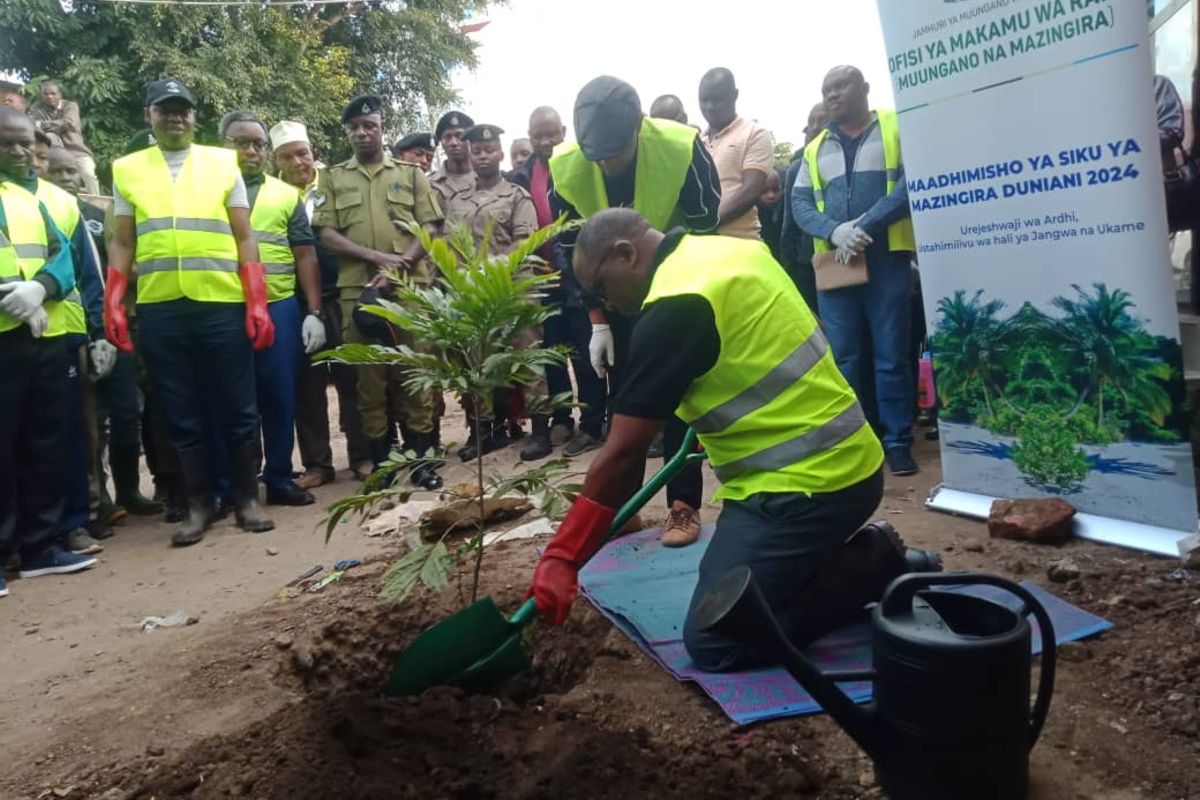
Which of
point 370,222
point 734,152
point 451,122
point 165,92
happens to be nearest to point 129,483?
point 370,222

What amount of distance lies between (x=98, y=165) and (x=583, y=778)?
13.7 metres

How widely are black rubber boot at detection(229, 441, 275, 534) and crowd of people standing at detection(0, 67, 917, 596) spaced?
0.01 metres

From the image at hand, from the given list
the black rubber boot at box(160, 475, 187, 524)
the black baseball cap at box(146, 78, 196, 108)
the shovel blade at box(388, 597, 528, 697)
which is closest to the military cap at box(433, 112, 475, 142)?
the black baseball cap at box(146, 78, 196, 108)

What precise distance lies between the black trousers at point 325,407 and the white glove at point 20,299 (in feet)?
5.50

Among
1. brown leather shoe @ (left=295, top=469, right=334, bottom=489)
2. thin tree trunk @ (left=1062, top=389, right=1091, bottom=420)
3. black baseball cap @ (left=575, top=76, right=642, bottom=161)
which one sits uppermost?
black baseball cap @ (left=575, top=76, right=642, bottom=161)

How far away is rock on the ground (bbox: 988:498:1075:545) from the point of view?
11.7ft

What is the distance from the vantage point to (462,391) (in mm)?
2779

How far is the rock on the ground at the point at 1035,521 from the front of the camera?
3.57 m

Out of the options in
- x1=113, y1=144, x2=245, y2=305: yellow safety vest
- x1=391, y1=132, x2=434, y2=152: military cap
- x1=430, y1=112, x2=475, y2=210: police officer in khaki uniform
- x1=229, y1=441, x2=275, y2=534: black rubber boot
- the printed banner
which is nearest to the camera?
the printed banner

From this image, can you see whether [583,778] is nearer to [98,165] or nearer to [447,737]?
[447,737]

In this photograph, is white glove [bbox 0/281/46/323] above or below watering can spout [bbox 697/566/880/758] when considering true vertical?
above

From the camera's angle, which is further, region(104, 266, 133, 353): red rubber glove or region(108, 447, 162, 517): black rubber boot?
region(108, 447, 162, 517): black rubber boot

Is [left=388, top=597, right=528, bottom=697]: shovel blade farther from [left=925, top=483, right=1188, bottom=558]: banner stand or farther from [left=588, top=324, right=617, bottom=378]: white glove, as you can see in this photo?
[left=925, top=483, right=1188, bottom=558]: banner stand

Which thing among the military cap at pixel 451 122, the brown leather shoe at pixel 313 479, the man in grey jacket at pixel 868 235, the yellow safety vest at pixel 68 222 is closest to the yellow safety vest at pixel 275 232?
the yellow safety vest at pixel 68 222
